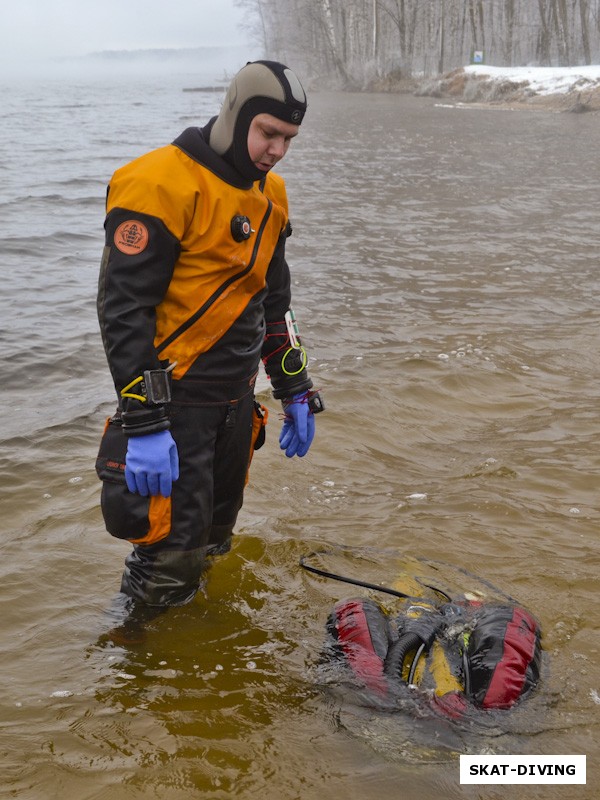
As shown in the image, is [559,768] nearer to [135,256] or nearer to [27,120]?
[135,256]

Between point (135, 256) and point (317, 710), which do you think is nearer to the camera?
point (135, 256)

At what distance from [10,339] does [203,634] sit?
501cm

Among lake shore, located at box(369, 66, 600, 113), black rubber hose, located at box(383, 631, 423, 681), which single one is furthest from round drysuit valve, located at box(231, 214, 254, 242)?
lake shore, located at box(369, 66, 600, 113)

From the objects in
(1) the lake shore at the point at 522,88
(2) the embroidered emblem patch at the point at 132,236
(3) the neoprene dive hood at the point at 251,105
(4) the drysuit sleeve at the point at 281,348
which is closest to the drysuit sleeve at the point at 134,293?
(2) the embroidered emblem patch at the point at 132,236

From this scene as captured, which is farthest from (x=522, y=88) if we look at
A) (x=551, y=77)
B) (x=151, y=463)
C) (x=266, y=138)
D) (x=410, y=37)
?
(x=151, y=463)

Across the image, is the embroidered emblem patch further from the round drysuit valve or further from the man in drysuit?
the round drysuit valve

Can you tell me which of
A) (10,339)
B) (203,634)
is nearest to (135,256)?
(203,634)

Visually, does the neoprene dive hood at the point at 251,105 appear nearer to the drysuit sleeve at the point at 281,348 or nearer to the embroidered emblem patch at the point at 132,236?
the embroidered emblem patch at the point at 132,236

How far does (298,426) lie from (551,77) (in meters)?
40.2

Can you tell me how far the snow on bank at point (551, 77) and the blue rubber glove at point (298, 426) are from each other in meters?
35.6

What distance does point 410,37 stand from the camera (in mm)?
59250

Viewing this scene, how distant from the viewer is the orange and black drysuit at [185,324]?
2.91m

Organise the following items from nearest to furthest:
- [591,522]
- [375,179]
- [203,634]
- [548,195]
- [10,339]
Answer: [203,634], [591,522], [10,339], [548,195], [375,179]

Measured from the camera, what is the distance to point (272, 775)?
285 cm
